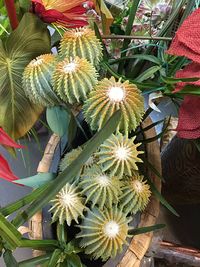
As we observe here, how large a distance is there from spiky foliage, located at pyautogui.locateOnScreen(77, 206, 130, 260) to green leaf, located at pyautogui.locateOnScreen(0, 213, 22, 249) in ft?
0.38

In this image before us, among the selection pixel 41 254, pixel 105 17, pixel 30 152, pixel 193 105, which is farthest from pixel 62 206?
pixel 30 152

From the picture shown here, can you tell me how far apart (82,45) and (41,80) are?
2.9 inches

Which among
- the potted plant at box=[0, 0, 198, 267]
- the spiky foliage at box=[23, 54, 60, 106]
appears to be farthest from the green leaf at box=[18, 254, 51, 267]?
the spiky foliage at box=[23, 54, 60, 106]

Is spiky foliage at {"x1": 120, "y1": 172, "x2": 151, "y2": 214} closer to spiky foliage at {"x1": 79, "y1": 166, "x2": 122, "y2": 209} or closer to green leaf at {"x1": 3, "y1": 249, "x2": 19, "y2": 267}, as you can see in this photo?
spiky foliage at {"x1": 79, "y1": 166, "x2": 122, "y2": 209}

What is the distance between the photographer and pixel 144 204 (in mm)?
596

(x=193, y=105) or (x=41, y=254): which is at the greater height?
(x=193, y=105)

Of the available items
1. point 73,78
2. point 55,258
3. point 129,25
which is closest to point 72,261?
point 55,258

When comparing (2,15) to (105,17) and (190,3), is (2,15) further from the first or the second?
(190,3)

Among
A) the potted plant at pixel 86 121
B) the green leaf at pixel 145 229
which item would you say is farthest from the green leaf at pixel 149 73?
the green leaf at pixel 145 229

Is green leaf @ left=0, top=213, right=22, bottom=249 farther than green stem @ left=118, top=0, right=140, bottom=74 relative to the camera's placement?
No

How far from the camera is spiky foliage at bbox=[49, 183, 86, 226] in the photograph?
0.56 m

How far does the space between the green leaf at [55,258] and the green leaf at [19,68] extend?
22 centimetres

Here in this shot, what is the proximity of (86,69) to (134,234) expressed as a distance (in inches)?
9.8

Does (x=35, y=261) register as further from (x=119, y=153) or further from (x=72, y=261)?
(x=119, y=153)
